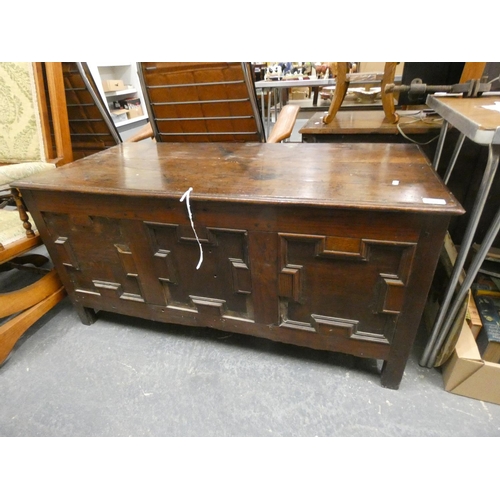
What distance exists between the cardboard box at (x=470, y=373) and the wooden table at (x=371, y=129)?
783mm

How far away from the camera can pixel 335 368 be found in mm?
1058

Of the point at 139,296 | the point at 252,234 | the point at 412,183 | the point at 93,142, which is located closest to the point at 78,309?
the point at 139,296

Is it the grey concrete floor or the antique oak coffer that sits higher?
the antique oak coffer

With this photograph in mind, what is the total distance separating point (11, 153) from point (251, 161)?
107cm

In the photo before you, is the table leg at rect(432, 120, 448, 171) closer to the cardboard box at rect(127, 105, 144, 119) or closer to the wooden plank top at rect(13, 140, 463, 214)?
the wooden plank top at rect(13, 140, 463, 214)

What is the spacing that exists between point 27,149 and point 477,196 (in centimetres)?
160

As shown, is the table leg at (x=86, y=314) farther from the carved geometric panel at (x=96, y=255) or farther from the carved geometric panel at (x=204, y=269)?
the carved geometric panel at (x=204, y=269)

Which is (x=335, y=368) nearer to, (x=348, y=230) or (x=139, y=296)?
(x=348, y=230)

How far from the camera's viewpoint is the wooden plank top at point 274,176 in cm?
70

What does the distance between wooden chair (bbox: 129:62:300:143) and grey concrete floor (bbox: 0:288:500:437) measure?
3.06 ft

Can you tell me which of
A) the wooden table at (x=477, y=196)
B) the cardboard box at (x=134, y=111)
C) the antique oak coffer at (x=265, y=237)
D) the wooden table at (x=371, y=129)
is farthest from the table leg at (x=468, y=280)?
the cardboard box at (x=134, y=111)

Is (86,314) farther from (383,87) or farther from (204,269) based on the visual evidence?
(383,87)

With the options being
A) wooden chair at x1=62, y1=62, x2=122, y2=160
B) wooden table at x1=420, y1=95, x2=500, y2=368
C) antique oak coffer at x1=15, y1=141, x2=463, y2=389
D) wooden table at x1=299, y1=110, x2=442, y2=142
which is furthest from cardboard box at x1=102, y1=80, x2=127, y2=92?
wooden table at x1=420, y1=95, x2=500, y2=368

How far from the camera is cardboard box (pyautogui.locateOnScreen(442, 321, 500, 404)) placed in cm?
88
